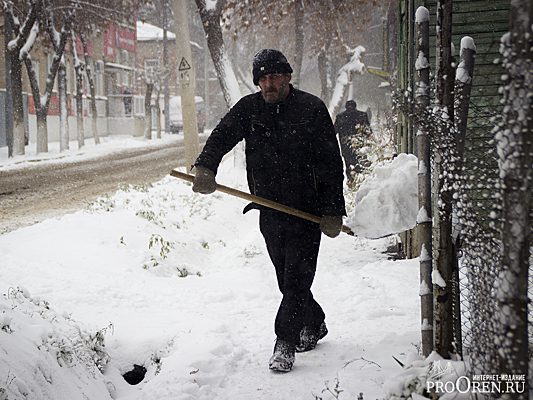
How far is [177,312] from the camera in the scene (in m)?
5.28

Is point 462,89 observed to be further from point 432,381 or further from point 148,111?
point 148,111

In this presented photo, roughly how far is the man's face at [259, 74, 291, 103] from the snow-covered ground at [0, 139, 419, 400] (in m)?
0.84

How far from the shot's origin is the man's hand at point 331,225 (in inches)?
158

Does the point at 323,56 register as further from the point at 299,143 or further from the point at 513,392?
the point at 513,392

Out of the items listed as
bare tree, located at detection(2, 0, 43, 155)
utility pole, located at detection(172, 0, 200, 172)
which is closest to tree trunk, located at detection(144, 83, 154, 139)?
bare tree, located at detection(2, 0, 43, 155)

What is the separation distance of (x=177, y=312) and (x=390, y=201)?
7.19 ft

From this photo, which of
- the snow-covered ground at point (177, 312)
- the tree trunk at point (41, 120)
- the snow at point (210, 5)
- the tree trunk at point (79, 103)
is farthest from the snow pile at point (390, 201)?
the tree trunk at point (79, 103)

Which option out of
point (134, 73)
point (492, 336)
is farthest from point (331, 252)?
point (134, 73)

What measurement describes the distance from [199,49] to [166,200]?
53010 mm

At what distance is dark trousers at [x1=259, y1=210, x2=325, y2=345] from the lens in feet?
13.4

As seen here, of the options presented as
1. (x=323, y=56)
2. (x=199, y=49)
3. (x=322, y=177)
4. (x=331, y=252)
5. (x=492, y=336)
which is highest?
(x=199, y=49)

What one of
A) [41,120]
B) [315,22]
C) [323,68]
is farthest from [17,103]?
[323,68]

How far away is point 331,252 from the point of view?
779cm

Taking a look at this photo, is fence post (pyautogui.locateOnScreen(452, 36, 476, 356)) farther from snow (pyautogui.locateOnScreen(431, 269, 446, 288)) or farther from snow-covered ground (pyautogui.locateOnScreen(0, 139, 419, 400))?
snow-covered ground (pyautogui.locateOnScreen(0, 139, 419, 400))
